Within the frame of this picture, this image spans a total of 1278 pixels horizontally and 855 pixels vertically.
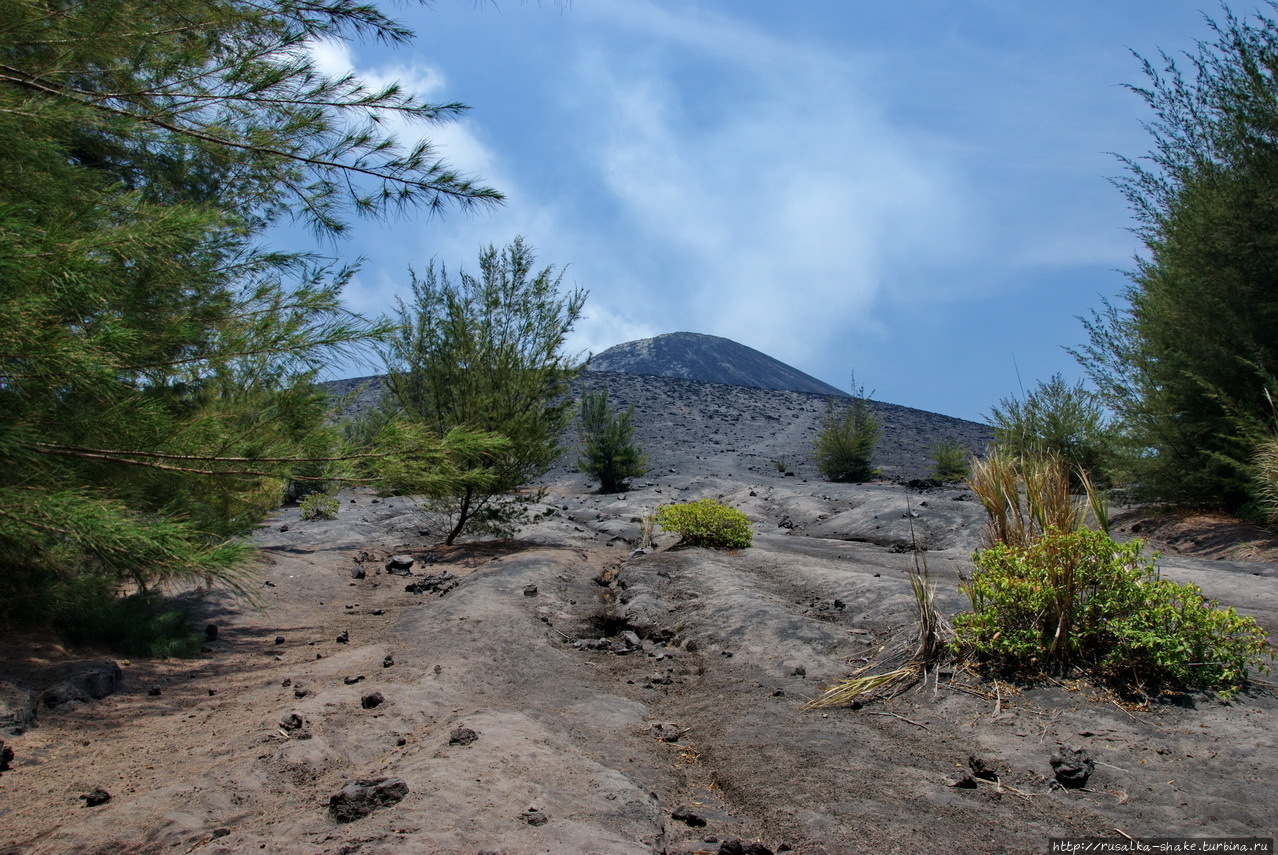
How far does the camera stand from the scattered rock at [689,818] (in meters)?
2.58

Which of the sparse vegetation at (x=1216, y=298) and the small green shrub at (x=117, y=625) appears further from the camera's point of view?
the sparse vegetation at (x=1216, y=298)

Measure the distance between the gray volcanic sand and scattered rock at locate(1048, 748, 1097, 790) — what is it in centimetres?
6

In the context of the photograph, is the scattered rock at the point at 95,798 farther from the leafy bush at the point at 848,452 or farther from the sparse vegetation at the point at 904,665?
the leafy bush at the point at 848,452

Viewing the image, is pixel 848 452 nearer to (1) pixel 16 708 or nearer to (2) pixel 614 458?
(2) pixel 614 458

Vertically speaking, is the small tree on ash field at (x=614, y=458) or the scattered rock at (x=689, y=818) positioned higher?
the small tree on ash field at (x=614, y=458)

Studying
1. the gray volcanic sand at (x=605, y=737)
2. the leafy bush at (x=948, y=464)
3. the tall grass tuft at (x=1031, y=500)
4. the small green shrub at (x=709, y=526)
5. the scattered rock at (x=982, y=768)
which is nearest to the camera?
the gray volcanic sand at (x=605, y=737)

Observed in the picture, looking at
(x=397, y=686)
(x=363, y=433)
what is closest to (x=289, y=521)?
(x=363, y=433)

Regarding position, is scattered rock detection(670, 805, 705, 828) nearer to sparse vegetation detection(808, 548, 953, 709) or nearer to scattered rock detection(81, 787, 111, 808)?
sparse vegetation detection(808, 548, 953, 709)

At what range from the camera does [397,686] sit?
4.02m

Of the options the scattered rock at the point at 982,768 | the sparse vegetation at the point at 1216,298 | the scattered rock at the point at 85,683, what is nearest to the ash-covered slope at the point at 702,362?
the sparse vegetation at the point at 1216,298

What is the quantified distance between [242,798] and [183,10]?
4.62 meters

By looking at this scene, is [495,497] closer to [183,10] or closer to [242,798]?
[183,10]

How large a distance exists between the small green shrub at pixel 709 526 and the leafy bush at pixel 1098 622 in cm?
453

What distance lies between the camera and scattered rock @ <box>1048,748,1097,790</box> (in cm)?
286
